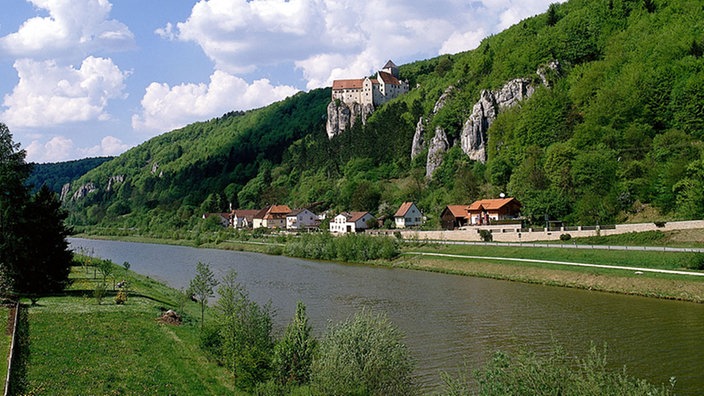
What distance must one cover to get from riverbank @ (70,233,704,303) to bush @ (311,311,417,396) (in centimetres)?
2703

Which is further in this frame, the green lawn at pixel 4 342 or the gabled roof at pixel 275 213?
the gabled roof at pixel 275 213

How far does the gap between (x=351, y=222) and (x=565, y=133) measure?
3704 cm

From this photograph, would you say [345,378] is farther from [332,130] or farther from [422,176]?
[332,130]

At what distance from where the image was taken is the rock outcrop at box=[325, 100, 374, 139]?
172m

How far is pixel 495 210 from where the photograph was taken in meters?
73.1

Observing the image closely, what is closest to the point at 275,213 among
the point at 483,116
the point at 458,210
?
the point at 483,116

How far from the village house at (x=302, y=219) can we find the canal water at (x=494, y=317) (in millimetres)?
60026

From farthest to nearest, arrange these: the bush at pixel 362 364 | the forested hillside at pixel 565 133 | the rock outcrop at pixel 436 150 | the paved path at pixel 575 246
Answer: the rock outcrop at pixel 436 150 → the forested hillside at pixel 565 133 → the paved path at pixel 575 246 → the bush at pixel 362 364

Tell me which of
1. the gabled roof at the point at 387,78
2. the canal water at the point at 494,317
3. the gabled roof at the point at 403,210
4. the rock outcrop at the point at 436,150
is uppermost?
the gabled roof at the point at 387,78

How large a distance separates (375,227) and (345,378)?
7781cm

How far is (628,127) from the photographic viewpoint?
7500 centimetres

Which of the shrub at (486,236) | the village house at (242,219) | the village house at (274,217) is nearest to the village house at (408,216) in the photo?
the shrub at (486,236)

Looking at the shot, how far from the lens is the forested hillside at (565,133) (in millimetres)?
64062

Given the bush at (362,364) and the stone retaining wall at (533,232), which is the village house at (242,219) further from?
the bush at (362,364)
